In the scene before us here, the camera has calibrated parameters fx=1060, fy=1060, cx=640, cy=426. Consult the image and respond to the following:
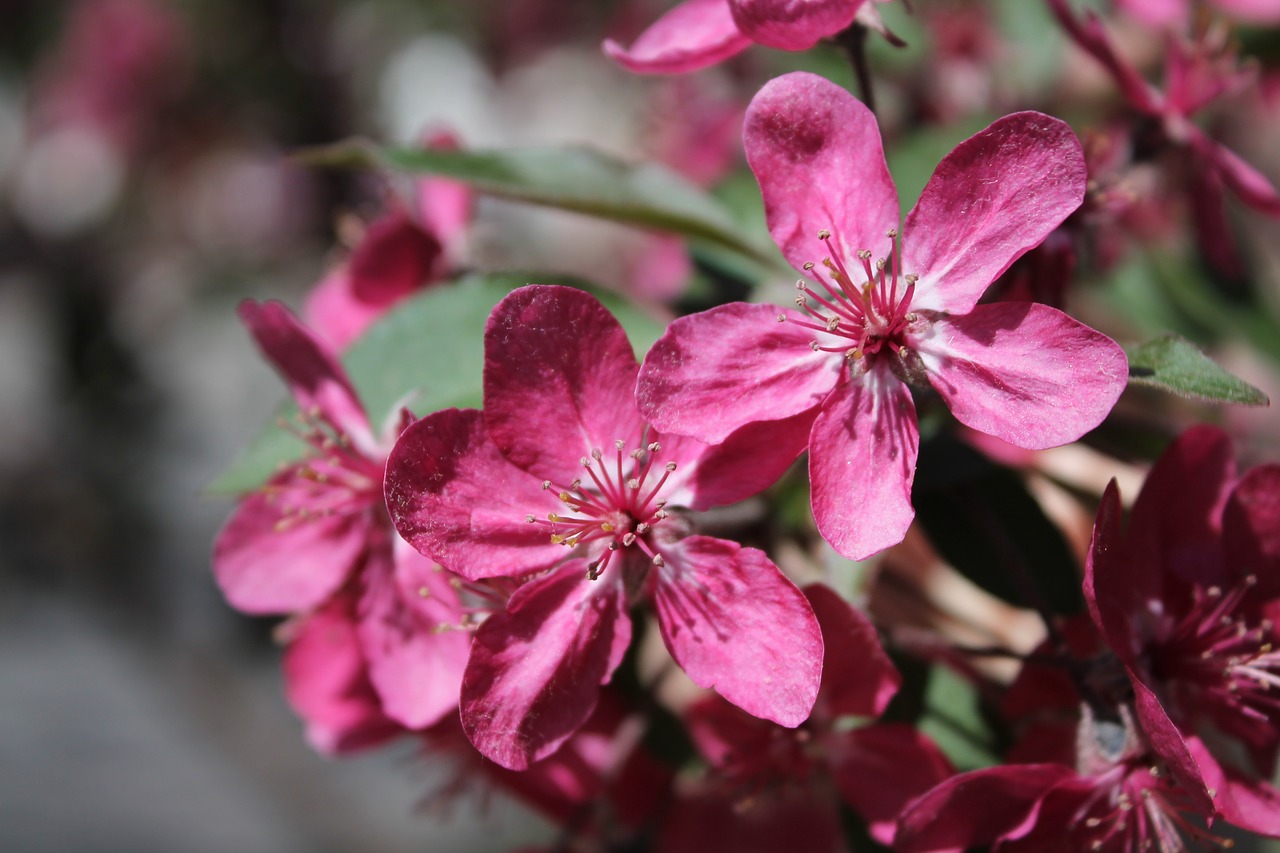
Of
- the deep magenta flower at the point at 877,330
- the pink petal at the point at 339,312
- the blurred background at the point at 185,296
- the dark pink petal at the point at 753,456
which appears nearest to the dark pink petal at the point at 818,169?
the deep magenta flower at the point at 877,330

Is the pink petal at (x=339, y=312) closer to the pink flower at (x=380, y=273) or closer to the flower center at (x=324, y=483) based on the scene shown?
the pink flower at (x=380, y=273)

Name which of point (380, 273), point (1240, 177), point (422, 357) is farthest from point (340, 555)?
point (1240, 177)

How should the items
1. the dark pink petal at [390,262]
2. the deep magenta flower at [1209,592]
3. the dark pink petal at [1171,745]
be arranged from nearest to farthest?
the dark pink petal at [1171,745] < the deep magenta flower at [1209,592] < the dark pink petal at [390,262]

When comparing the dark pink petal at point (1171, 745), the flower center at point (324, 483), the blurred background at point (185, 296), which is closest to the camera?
the dark pink petal at point (1171, 745)

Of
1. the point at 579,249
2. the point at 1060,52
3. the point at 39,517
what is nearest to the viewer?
the point at 1060,52

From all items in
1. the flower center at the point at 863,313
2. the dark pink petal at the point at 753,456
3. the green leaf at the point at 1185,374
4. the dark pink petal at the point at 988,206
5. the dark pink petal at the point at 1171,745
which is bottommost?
the dark pink petal at the point at 1171,745

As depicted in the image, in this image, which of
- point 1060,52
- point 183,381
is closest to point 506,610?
point 1060,52

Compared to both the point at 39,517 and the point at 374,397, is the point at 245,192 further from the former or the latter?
the point at 374,397
